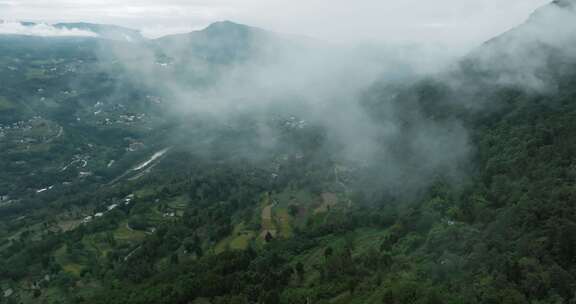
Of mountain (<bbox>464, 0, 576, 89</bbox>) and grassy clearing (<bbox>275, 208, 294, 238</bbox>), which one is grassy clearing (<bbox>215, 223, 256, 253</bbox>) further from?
mountain (<bbox>464, 0, 576, 89</bbox>)

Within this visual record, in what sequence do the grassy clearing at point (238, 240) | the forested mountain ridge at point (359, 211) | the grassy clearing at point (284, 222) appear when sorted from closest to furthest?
1. the forested mountain ridge at point (359, 211)
2. the grassy clearing at point (238, 240)
3. the grassy clearing at point (284, 222)

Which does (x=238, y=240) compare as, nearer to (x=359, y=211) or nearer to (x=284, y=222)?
(x=284, y=222)

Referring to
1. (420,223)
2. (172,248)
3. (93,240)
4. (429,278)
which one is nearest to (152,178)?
(93,240)

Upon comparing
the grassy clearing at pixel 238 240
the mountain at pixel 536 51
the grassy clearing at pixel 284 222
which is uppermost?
the mountain at pixel 536 51

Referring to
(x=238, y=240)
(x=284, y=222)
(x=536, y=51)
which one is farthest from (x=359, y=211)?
(x=536, y=51)

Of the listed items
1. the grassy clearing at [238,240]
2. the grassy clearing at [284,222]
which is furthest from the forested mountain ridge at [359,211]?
the grassy clearing at [284,222]

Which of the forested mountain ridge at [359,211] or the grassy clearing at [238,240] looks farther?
the grassy clearing at [238,240]

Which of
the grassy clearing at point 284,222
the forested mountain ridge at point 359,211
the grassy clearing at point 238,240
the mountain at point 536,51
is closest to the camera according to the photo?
the forested mountain ridge at point 359,211

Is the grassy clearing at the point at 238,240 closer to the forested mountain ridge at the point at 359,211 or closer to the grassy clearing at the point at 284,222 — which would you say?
the forested mountain ridge at the point at 359,211

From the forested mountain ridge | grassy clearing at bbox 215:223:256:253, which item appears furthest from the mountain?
grassy clearing at bbox 215:223:256:253
